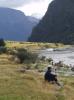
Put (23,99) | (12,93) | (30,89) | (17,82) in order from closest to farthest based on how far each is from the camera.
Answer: (23,99)
(12,93)
(30,89)
(17,82)

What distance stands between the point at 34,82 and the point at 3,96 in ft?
31.6

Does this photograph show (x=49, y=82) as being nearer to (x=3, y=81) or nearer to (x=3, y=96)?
(x=3, y=81)

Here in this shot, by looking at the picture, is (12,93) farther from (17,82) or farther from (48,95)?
(17,82)

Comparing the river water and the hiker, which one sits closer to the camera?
the hiker

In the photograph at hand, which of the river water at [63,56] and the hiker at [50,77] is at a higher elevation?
the hiker at [50,77]

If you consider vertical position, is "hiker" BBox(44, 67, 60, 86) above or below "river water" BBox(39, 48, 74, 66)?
above

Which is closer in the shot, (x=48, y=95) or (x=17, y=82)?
(x=48, y=95)

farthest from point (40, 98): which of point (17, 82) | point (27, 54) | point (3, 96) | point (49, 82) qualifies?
point (27, 54)

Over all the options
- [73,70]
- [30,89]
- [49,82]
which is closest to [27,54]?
[73,70]

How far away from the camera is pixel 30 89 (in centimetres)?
3112

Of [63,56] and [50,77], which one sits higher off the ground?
[50,77]

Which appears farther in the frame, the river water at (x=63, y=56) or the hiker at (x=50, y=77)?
the river water at (x=63, y=56)

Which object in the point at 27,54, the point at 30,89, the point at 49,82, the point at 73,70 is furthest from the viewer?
the point at 27,54

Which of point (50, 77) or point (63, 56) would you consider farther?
point (63, 56)
